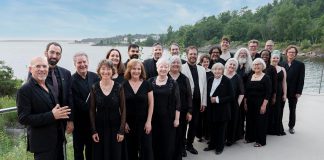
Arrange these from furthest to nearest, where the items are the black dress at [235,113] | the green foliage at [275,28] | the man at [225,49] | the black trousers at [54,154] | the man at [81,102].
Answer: the green foliage at [275,28]
the man at [225,49]
the black dress at [235,113]
the man at [81,102]
the black trousers at [54,154]

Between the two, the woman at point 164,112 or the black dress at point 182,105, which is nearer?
the woman at point 164,112

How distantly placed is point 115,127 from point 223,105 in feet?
6.74

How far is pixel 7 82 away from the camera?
14000 mm

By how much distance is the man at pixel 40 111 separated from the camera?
3111 mm

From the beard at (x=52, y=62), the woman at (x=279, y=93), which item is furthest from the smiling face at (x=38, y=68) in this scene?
the woman at (x=279, y=93)

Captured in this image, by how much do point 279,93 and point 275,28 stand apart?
259ft

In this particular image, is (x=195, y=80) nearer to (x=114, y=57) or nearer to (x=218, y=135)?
(x=218, y=135)

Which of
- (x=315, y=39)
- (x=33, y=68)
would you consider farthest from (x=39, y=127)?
(x=315, y=39)

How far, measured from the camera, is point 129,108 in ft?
13.0

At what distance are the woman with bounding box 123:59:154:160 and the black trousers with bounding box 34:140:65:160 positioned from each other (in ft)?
2.71

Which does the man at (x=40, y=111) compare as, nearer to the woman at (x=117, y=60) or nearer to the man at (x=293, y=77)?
the woman at (x=117, y=60)

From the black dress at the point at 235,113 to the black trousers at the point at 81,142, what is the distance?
2534mm

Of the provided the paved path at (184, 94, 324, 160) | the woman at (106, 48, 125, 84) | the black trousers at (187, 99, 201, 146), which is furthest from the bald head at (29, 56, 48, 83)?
the paved path at (184, 94, 324, 160)

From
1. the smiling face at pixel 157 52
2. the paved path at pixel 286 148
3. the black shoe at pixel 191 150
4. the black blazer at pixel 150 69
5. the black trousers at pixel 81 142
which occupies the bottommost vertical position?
the paved path at pixel 286 148
